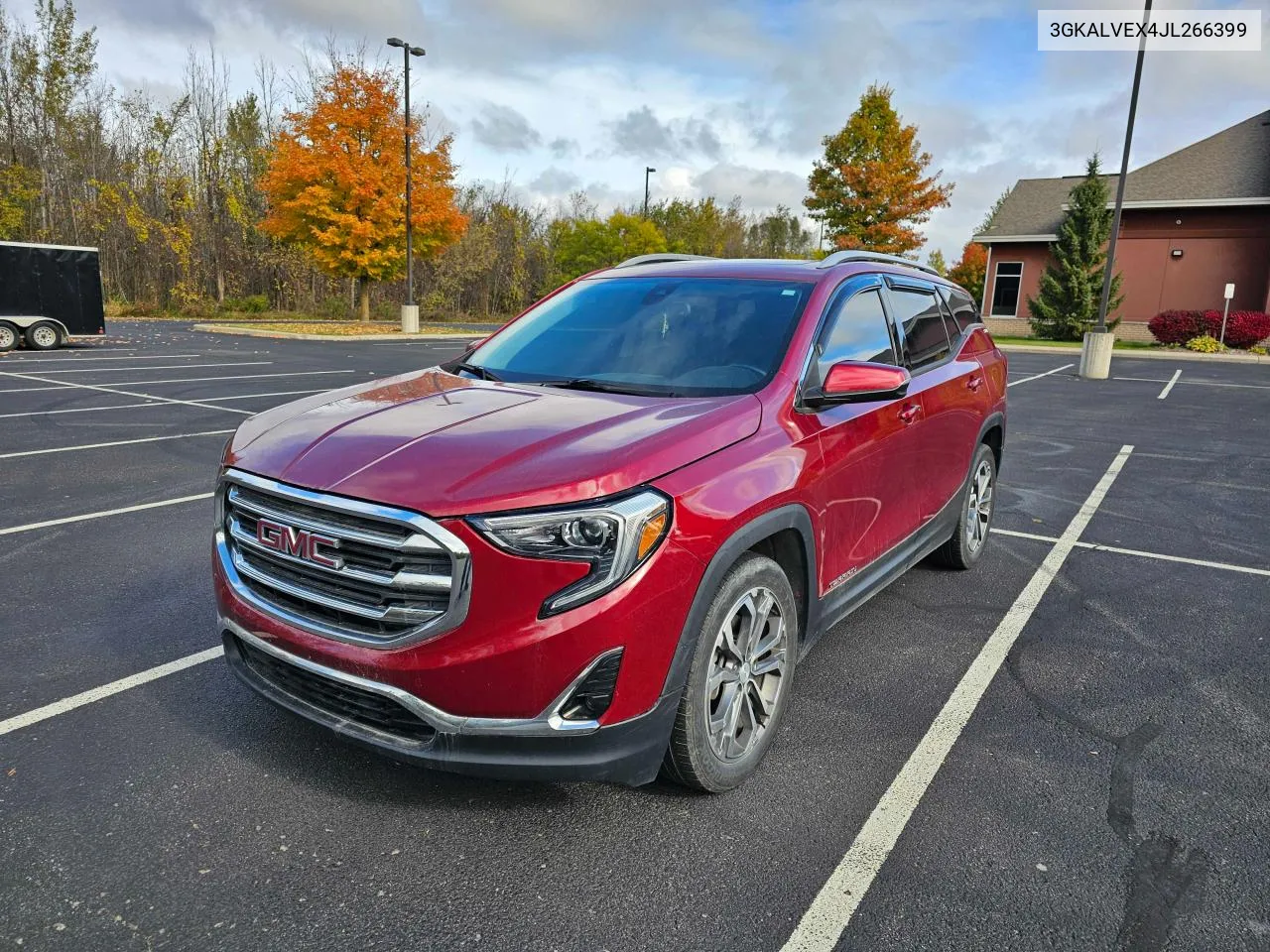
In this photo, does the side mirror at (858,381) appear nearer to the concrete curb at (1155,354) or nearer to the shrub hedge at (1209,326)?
the concrete curb at (1155,354)

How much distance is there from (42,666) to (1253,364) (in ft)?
101

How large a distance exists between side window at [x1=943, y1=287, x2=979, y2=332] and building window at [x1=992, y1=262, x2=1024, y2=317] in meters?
35.7

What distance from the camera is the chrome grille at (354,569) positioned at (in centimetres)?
233

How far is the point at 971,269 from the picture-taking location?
62969mm

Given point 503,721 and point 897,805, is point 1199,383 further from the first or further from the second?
point 503,721

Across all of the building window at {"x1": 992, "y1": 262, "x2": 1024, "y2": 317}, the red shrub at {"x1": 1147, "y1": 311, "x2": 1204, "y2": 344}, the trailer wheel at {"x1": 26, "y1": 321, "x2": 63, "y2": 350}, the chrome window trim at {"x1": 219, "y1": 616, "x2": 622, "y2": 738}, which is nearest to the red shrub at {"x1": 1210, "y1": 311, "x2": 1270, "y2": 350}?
the red shrub at {"x1": 1147, "y1": 311, "x2": 1204, "y2": 344}

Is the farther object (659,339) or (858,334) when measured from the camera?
(858,334)

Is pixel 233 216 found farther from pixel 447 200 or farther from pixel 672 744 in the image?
pixel 672 744

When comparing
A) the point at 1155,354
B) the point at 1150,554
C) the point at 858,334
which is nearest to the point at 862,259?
the point at 858,334

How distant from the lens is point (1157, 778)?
307 centimetres

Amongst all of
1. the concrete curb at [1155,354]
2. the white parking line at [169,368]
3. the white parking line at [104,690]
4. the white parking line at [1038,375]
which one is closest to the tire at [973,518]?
the white parking line at [104,690]

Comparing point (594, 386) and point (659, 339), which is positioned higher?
point (659, 339)

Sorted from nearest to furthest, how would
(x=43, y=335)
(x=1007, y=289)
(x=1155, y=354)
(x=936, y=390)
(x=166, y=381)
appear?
1. (x=936, y=390)
2. (x=166, y=381)
3. (x=43, y=335)
4. (x=1155, y=354)
5. (x=1007, y=289)

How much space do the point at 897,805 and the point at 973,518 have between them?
9.77 feet
